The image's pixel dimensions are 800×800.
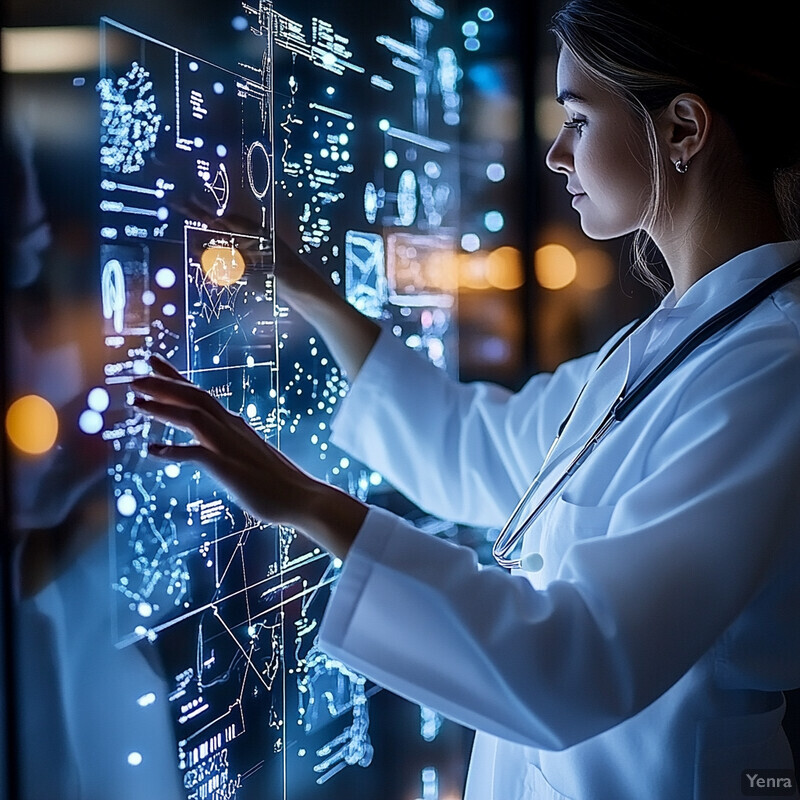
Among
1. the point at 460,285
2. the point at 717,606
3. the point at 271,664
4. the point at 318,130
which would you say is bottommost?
the point at 271,664

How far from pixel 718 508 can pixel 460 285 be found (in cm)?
84

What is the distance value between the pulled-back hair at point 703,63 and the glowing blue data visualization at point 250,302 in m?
0.36

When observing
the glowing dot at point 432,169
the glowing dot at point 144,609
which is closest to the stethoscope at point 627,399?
the glowing dot at point 144,609

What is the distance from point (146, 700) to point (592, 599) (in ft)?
1.36

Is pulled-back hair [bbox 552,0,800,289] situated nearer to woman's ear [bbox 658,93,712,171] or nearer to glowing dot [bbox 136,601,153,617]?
woman's ear [bbox 658,93,712,171]

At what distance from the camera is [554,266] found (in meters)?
1.51

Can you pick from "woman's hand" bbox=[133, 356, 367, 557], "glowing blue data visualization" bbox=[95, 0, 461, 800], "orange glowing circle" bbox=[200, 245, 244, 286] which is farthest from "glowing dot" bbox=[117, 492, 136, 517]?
"orange glowing circle" bbox=[200, 245, 244, 286]

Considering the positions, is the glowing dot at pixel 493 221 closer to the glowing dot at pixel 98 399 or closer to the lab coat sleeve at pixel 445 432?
the lab coat sleeve at pixel 445 432

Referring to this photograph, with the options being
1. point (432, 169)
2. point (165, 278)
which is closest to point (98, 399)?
point (165, 278)

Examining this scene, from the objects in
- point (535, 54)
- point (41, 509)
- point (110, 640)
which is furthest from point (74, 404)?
point (535, 54)

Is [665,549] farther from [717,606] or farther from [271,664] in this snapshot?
[271,664]

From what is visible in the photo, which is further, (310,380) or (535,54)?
(535,54)

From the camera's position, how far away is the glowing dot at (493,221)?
1.51 metres

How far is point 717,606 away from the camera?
72 centimetres
